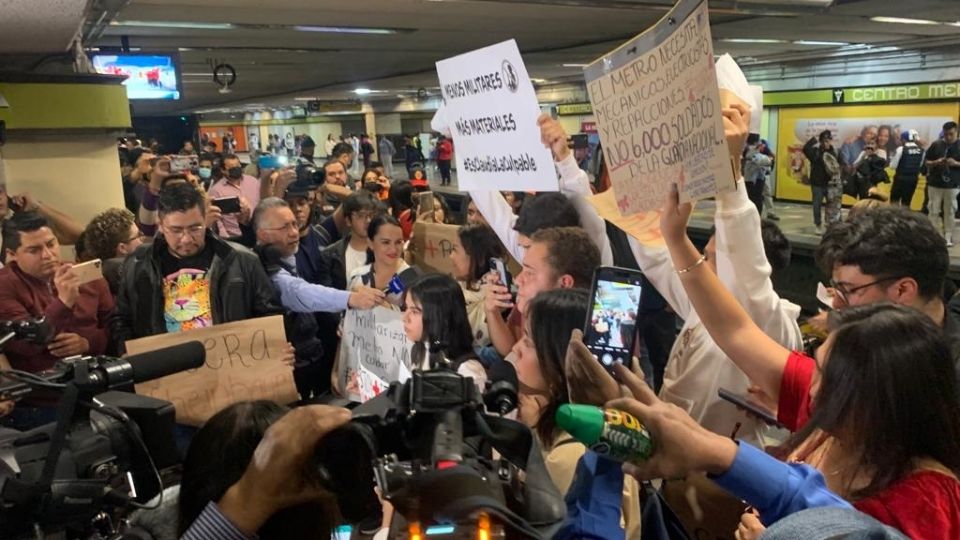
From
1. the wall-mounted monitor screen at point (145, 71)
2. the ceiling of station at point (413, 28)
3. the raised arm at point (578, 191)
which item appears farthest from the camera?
the wall-mounted monitor screen at point (145, 71)

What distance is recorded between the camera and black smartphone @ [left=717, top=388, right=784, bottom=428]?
181cm

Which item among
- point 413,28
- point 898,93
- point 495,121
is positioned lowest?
point 495,121

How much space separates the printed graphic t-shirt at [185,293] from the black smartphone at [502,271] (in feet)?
4.01

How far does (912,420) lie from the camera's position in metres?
1.32

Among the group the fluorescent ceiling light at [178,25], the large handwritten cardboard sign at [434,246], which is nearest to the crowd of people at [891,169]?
the fluorescent ceiling light at [178,25]

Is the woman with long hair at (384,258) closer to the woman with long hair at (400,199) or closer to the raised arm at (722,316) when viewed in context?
the raised arm at (722,316)

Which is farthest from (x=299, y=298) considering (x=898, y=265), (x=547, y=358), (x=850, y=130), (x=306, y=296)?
(x=850, y=130)

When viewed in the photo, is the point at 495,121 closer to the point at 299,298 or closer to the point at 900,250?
the point at 299,298

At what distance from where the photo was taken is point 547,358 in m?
1.83

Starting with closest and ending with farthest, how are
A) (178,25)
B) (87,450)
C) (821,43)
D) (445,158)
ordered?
(87,450), (178,25), (821,43), (445,158)

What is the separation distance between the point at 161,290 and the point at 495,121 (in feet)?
Result: 5.13

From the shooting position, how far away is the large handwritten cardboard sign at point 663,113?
5.55 ft

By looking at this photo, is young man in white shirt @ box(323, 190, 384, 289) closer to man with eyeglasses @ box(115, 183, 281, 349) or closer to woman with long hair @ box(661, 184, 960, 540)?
man with eyeglasses @ box(115, 183, 281, 349)

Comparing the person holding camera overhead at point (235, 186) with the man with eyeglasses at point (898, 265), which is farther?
the person holding camera overhead at point (235, 186)
